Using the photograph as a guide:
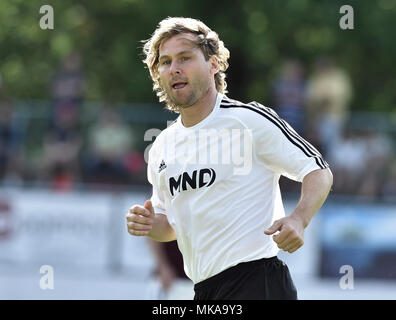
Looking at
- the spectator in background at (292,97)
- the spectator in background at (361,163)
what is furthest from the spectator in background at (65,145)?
the spectator in background at (361,163)

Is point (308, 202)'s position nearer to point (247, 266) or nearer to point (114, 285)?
point (247, 266)

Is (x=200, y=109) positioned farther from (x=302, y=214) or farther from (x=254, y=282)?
(x=254, y=282)

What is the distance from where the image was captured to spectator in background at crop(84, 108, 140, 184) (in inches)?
539

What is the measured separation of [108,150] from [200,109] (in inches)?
354

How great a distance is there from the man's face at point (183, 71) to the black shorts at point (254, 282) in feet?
3.25

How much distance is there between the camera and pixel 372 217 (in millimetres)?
12469

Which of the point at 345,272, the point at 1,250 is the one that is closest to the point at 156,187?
the point at 345,272

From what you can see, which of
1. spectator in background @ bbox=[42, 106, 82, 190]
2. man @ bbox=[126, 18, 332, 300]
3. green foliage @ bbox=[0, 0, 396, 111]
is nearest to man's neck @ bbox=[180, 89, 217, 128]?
man @ bbox=[126, 18, 332, 300]

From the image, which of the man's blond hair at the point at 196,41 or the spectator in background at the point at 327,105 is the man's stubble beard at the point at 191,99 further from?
the spectator in background at the point at 327,105

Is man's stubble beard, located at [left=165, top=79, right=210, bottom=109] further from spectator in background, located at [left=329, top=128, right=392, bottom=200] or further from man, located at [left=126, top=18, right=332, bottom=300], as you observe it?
spectator in background, located at [left=329, top=128, right=392, bottom=200]

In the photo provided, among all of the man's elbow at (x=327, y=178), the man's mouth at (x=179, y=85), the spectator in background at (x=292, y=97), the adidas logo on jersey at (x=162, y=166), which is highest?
the spectator in background at (x=292, y=97)

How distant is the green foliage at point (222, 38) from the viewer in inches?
691

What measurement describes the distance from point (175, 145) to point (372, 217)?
8.05 metres

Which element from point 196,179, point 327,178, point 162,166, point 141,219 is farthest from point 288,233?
point 162,166
